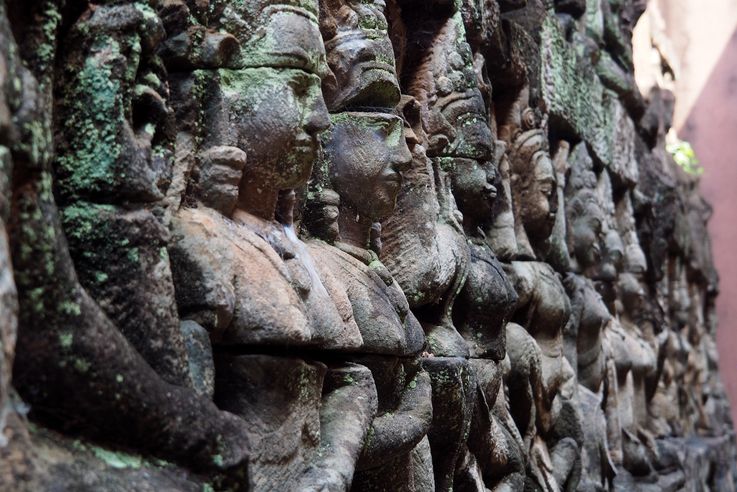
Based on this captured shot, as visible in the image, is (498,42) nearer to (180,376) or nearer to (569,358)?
(569,358)

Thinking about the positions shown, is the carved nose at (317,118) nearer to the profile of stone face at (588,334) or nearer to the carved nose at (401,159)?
the carved nose at (401,159)

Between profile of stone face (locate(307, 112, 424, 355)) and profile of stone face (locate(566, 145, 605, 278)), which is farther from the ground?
profile of stone face (locate(307, 112, 424, 355))

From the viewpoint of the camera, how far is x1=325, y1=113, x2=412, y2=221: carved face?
10.6 ft

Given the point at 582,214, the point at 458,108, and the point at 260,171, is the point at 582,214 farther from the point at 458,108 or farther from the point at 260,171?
the point at 260,171

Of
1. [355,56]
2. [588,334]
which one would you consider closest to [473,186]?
[355,56]

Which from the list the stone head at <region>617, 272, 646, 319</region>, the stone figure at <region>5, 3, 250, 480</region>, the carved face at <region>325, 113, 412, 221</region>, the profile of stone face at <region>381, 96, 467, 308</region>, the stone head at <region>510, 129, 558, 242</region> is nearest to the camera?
the stone figure at <region>5, 3, 250, 480</region>

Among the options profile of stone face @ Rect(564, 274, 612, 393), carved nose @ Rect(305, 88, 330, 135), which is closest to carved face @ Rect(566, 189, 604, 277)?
profile of stone face @ Rect(564, 274, 612, 393)

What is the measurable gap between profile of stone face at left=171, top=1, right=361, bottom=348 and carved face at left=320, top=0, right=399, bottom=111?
0.53 metres

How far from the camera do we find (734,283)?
1304cm

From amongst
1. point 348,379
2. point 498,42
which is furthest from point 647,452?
point 348,379

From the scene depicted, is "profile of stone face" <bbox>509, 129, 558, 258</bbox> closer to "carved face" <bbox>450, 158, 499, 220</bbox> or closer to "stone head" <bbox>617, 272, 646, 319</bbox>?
"carved face" <bbox>450, 158, 499, 220</bbox>

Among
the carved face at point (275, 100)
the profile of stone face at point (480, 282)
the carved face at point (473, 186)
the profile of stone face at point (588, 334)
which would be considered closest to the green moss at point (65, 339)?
the carved face at point (275, 100)

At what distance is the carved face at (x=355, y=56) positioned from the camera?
325 cm

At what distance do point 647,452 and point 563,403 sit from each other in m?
2.21
